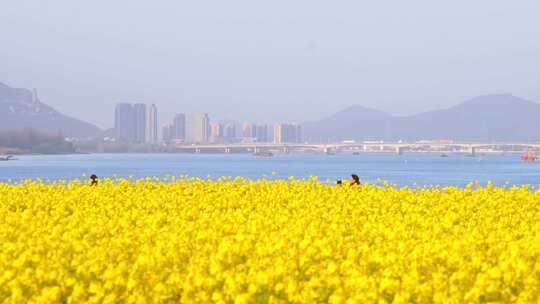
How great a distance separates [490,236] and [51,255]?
592 cm

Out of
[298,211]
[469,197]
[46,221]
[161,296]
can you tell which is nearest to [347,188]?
[469,197]

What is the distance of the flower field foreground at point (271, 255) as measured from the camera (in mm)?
→ 8750

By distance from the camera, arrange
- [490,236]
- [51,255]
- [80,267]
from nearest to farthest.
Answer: [80,267], [51,255], [490,236]

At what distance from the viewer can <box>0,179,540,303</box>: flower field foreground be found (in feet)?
28.7

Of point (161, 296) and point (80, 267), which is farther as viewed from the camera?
point (80, 267)

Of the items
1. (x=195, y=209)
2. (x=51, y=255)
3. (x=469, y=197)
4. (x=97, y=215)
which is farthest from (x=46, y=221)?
(x=469, y=197)

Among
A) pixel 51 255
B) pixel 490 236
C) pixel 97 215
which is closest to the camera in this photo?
pixel 51 255

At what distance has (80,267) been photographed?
376 inches

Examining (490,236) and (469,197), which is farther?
(469,197)

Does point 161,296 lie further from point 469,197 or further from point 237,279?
point 469,197

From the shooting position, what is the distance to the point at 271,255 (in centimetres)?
1067

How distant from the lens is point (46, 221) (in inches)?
573

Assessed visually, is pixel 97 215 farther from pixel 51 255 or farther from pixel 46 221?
pixel 51 255

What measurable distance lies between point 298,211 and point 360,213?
4.08ft
